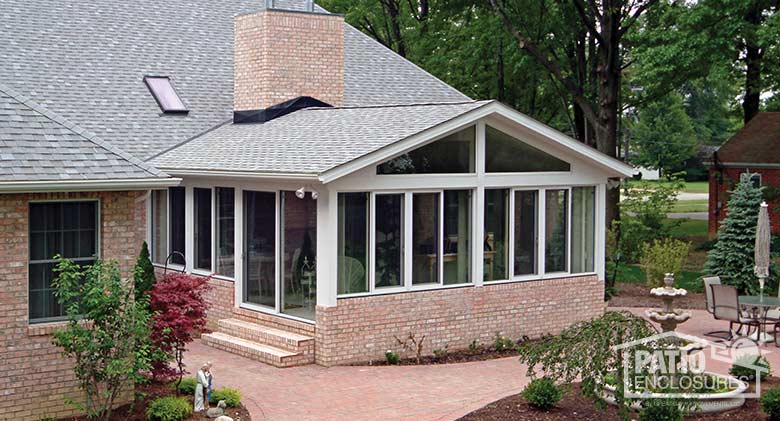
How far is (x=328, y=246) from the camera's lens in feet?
50.0

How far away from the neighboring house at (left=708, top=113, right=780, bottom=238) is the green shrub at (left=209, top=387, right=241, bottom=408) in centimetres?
2643

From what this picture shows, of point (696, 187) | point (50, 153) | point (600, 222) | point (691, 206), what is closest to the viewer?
point (50, 153)

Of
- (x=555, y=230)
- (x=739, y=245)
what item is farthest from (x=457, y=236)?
(x=739, y=245)

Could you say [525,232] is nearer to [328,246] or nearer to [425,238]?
[425,238]

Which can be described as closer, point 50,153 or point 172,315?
point 50,153

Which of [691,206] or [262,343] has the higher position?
Answer: [691,206]

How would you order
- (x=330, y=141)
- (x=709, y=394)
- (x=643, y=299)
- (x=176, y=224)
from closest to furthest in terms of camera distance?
(x=709, y=394) → (x=330, y=141) → (x=176, y=224) → (x=643, y=299)

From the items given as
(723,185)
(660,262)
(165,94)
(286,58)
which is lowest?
(660,262)

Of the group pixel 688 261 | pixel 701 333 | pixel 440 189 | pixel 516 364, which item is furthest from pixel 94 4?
pixel 688 261

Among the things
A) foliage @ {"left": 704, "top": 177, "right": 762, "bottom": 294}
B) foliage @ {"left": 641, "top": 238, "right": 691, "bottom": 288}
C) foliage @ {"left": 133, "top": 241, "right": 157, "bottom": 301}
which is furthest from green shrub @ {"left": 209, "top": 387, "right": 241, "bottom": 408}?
foliage @ {"left": 704, "top": 177, "right": 762, "bottom": 294}

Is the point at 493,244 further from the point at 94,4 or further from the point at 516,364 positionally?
the point at 94,4

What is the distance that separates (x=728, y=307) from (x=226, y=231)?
9130mm

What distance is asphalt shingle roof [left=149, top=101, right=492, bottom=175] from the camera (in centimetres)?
1564

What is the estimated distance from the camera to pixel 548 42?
111 feet
